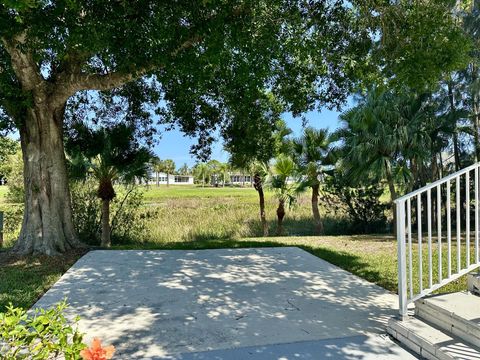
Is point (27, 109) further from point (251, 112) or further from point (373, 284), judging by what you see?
point (373, 284)

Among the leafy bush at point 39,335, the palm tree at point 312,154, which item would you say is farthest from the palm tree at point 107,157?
the leafy bush at point 39,335

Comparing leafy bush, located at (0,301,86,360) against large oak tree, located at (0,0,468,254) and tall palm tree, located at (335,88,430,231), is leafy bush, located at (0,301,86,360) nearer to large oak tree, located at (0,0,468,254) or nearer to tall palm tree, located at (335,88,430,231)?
large oak tree, located at (0,0,468,254)

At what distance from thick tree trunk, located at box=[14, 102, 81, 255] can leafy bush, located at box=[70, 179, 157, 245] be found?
3.04 m

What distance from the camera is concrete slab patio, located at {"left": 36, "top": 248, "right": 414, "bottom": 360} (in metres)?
3.38

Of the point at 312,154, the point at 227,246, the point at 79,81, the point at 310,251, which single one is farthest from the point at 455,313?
the point at 312,154

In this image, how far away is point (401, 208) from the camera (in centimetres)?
342

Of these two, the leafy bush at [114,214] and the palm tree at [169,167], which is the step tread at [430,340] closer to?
the leafy bush at [114,214]

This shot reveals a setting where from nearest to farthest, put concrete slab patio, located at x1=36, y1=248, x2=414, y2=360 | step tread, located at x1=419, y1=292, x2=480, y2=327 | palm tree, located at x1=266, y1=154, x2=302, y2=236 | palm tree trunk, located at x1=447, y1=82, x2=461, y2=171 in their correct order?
step tread, located at x1=419, y1=292, x2=480, y2=327
concrete slab patio, located at x1=36, y1=248, x2=414, y2=360
palm tree trunk, located at x1=447, y1=82, x2=461, y2=171
palm tree, located at x1=266, y1=154, x2=302, y2=236

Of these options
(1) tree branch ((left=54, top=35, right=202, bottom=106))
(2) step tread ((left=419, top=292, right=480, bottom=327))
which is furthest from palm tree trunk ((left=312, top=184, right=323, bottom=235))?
(2) step tread ((left=419, top=292, right=480, bottom=327))

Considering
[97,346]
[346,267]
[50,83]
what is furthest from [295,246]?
[97,346]

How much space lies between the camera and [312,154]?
13945 mm

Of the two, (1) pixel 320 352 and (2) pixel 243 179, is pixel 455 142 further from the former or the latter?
(2) pixel 243 179

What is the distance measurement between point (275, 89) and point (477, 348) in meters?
→ 6.34

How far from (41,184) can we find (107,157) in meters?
2.69
